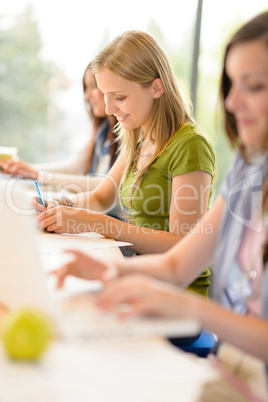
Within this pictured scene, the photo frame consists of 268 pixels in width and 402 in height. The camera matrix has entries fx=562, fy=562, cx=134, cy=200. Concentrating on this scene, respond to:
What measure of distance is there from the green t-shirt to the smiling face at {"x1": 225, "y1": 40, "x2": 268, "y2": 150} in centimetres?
64

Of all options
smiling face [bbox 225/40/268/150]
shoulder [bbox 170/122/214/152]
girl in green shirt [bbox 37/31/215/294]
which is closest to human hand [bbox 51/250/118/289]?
smiling face [bbox 225/40/268/150]

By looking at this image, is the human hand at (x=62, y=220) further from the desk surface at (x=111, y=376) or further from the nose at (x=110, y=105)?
the desk surface at (x=111, y=376)

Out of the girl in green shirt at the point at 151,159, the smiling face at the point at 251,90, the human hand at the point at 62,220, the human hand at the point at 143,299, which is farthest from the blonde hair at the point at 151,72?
the human hand at the point at 143,299

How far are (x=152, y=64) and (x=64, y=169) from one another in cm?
140

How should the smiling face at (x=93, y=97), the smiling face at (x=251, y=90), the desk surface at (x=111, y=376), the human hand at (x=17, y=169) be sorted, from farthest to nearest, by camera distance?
the smiling face at (x=93, y=97) → the human hand at (x=17, y=169) → the smiling face at (x=251, y=90) → the desk surface at (x=111, y=376)

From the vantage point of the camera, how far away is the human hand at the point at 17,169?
2.50 metres

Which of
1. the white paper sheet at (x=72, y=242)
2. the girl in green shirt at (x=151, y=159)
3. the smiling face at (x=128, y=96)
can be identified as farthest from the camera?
the smiling face at (x=128, y=96)

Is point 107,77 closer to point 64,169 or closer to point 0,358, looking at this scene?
point 0,358

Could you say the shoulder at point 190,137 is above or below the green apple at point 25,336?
above

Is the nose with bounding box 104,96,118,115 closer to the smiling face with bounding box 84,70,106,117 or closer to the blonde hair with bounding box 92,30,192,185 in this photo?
the blonde hair with bounding box 92,30,192,185

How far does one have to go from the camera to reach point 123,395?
26.4 inches

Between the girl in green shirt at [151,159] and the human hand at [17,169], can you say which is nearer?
the girl in green shirt at [151,159]

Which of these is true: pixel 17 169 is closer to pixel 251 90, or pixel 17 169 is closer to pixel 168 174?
pixel 168 174

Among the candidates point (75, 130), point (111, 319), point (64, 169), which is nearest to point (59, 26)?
point (75, 130)
